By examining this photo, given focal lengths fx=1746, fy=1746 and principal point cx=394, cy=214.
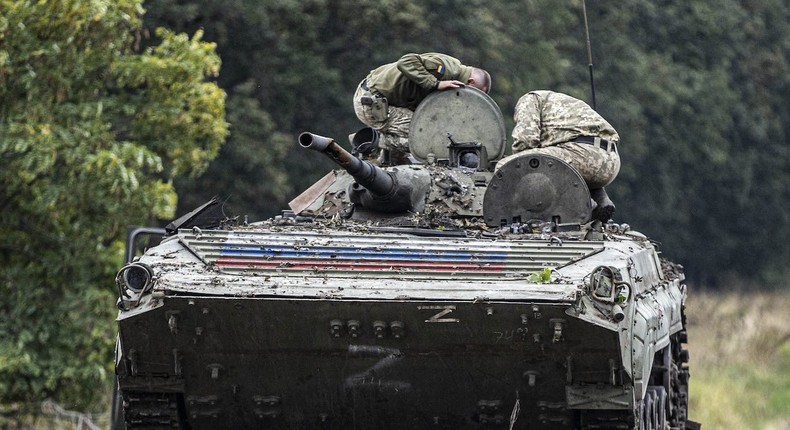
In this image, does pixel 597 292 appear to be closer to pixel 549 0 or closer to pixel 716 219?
pixel 549 0

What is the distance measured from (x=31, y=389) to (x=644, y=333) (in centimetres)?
693

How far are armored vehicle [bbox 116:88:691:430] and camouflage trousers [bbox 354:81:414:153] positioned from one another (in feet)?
6.91

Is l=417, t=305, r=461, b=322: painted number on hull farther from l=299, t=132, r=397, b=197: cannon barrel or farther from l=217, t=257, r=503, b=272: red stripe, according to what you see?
l=299, t=132, r=397, b=197: cannon barrel

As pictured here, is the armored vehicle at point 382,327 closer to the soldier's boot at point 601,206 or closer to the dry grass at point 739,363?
the soldier's boot at point 601,206

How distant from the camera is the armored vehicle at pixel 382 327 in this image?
31.8 ft

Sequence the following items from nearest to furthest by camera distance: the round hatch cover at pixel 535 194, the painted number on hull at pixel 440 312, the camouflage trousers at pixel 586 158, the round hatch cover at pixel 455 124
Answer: the painted number on hull at pixel 440 312, the round hatch cover at pixel 535 194, the camouflage trousers at pixel 586 158, the round hatch cover at pixel 455 124

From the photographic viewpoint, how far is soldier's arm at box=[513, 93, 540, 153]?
12578 millimetres

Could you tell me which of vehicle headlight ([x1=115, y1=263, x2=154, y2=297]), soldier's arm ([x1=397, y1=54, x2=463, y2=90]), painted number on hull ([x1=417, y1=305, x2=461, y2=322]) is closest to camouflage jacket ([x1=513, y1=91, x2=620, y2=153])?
soldier's arm ([x1=397, y1=54, x2=463, y2=90])

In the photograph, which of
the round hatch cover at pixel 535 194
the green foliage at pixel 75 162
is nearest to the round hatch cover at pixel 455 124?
the round hatch cover at pixel 535 194

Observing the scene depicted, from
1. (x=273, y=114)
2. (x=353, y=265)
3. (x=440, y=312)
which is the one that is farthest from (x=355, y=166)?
(x=273, y=114)

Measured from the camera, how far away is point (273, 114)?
2741cm

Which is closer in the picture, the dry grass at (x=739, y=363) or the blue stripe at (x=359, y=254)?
the blue stripe at (x=359, y=254)

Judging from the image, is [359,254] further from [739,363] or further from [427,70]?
[739,363]

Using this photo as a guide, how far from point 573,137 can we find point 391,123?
1.67 m
